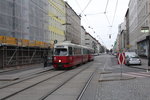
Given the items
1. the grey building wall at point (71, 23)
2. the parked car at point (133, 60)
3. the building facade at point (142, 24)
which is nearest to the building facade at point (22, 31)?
the parked car at point (133, 60)

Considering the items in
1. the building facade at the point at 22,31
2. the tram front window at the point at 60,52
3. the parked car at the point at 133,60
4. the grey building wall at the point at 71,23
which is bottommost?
the parked car at the point at 133,60

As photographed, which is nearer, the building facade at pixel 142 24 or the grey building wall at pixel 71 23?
the building facade at pixel 142 24

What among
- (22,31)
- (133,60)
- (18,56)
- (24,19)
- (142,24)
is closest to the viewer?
(18,56)

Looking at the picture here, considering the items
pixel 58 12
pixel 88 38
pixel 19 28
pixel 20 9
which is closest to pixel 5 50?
pixel 19 28

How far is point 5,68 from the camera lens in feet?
71.3

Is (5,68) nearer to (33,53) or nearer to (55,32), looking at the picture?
(33,53)

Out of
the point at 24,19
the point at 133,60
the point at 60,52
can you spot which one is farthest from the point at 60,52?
the point at 133,60

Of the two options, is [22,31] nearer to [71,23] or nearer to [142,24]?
[142,24]

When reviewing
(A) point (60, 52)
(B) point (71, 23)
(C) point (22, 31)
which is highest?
(B) point (71, 23)

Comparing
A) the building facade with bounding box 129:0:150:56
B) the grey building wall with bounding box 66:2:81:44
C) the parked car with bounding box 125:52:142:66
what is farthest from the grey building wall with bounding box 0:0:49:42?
the grey building wall with bounding box 66:2:81:44

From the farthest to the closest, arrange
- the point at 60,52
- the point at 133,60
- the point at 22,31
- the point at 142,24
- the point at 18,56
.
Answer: the point at 142,24 < the point at 22,31 < the point at 133,60 < the point at 18,56 < the point at 60,52

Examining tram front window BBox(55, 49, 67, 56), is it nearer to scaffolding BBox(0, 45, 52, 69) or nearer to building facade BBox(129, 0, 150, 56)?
scaffolding BBox(0, 45, 52, 69)

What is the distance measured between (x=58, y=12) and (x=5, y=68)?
33.5 m

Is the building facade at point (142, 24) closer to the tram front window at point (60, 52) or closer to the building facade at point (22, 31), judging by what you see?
the building facade at point (22, 31)
